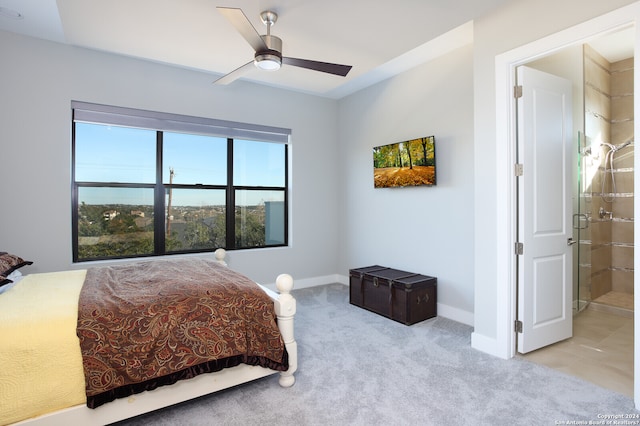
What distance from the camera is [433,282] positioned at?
3820 mm

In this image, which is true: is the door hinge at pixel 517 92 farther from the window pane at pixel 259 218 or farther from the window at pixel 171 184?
the window pane at pixel 259 218

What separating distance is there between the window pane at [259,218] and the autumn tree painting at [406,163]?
146 centimetres

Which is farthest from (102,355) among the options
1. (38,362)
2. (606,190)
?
(606,190)

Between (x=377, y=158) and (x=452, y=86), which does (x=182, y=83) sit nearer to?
(x=377, y=158)

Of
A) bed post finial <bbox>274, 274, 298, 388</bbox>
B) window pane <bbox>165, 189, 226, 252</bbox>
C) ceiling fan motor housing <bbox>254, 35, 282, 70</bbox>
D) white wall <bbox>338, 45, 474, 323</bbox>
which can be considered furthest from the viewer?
window pane <bbox>165, 189, 226, 252</bbox>

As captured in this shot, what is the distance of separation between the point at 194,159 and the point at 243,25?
2492mm

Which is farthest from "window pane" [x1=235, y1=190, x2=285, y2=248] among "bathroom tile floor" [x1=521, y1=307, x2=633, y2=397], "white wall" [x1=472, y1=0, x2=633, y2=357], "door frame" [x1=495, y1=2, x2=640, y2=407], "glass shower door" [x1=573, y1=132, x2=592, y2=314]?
"glass shower door" [x1=573, y1=132, x2=592, y2=314]

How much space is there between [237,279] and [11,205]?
2.49m

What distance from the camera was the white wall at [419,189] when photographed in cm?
365

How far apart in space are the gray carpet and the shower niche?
1987 mm

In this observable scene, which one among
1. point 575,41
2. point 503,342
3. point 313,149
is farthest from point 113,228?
point 575,41

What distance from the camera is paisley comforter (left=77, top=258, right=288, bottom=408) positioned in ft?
5.92

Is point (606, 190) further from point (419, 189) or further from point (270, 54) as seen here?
point (270, 54)

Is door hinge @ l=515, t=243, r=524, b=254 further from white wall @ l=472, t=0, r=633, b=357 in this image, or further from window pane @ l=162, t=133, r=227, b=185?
window pane @ l=162, t=133, r=227, b=185
